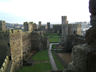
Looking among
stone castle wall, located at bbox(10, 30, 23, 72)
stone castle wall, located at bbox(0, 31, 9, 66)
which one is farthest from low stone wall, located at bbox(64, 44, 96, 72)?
stone castle wall, located at bbox(0, 31, 9, 66)

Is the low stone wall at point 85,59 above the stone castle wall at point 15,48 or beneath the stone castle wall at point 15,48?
above

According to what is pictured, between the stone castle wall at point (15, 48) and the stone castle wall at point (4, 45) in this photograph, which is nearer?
the stone castle wall at point (15, 48)

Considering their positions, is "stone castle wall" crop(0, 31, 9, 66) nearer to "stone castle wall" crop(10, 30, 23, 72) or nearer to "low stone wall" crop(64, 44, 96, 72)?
"stone castle wall" crop(10, 30, 23, 72)

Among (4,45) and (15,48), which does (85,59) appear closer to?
(15,48)

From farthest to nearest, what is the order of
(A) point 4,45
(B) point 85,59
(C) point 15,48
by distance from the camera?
1. (C) point 15,48
2. (A) point 4,45
3. (B) point 85,59

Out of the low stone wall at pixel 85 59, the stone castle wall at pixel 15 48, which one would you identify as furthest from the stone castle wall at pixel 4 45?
the low stone wall at pixel 85 59

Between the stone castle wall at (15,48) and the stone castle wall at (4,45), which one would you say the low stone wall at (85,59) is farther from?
the stone castle wall at (4,45)

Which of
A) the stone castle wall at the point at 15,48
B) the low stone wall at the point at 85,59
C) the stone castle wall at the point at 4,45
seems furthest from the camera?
the stone castle wall at the point at 4,45

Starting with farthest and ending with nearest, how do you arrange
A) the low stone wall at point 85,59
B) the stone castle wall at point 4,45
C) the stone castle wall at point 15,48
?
1. the stone castle wall at point 4,45
2. the stone castle wall at point 15,48
3. the low stone wall at point 85,59

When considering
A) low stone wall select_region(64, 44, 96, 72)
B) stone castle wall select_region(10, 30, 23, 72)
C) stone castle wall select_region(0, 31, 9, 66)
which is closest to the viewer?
low stone wall select_region(64, 44, 96, 72)

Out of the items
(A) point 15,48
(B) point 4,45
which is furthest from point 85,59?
(B) point 4,45

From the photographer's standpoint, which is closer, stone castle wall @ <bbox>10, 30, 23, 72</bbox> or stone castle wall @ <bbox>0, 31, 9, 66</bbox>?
stone castle wall @ <bbox>10, 30, 23, 72</bbox>

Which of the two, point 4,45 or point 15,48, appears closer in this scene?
point 4,45

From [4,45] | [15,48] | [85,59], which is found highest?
[85,59]
